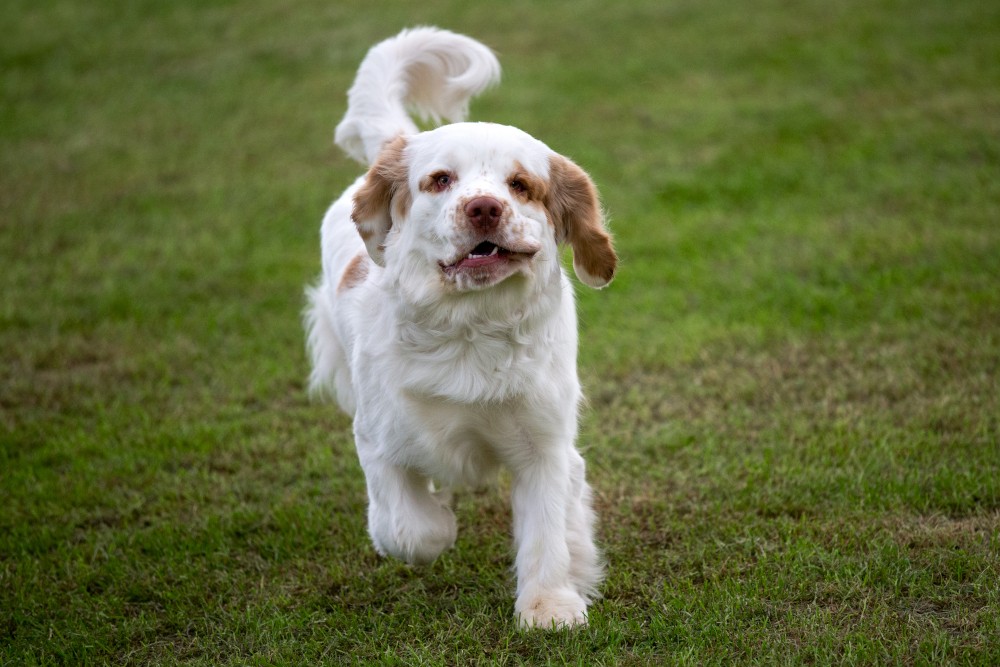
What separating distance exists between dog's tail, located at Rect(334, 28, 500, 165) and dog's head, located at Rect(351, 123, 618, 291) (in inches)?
40.6

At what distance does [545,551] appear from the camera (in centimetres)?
361

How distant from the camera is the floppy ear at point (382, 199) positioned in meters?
3.58

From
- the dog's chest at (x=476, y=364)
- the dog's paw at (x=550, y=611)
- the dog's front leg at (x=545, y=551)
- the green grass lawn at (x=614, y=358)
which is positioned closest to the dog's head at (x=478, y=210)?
the dog's chest at (x=476, y=364)

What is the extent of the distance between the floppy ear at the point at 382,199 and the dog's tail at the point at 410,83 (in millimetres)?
976

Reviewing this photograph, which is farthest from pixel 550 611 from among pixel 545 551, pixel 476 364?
pixel 476 364

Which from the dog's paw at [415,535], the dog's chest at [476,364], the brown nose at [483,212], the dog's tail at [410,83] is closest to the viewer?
the brown nose at [483,212]

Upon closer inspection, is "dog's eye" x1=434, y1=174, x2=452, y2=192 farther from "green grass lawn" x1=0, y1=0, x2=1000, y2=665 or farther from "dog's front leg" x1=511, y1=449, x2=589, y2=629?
"green grass lawn" x1=0, y1=0, x2=1000, y2=665

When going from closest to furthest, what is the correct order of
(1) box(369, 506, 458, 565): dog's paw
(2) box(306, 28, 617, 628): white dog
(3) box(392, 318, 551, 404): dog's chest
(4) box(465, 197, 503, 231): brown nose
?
1. (4) box(465, 197, 503, 231): brown nose
2. (2) box(306, 28, 617, 628): white dog
3. (3) box(392, 318, 551, 404): dog's chest
4. (1) box(369, 506, 458, 565): dog's paw

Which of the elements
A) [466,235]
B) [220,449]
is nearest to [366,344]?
[466,235]

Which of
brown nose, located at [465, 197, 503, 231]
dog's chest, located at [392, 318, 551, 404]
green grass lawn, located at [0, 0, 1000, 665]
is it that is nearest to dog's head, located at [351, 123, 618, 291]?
brown nose, located at [465, 197, 503, 231]

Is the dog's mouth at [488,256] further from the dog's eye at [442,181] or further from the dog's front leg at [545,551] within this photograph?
the dog's front leg at [545,551]

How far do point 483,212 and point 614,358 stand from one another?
120 inches

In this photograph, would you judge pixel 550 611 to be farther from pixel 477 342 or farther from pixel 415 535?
pixel 477 342

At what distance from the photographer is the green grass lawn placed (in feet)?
12.3
